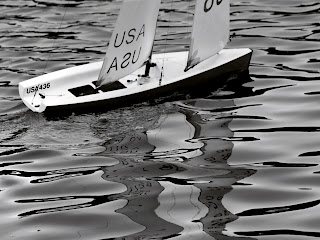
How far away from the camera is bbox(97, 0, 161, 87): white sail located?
16844 mm

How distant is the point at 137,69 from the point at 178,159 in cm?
387

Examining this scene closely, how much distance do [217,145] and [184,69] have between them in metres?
3.11

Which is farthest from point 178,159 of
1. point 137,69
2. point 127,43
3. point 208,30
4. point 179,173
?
point 208,30

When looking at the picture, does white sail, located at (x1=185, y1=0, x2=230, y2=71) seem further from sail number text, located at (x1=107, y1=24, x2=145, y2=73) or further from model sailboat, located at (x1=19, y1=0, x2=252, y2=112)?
sail number text, located at (x1=107, y1=24, x2=145, y2=73)

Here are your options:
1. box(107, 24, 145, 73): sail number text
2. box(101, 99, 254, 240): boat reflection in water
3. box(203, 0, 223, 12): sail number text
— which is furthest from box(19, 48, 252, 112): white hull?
box(203, 0, 223, 12): sail number text

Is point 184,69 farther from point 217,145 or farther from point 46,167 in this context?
point 46,167

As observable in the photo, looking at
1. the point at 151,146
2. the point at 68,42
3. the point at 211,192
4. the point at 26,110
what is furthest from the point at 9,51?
the point at 211,192

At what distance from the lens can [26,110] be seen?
56.5ft

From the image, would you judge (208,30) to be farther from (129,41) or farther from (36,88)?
(36,88)

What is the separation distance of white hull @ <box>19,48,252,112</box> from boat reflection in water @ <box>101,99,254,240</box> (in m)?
0.67

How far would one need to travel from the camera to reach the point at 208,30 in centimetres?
1761

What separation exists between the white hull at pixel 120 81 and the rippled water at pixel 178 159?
262 millimetres

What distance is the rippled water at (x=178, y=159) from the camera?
470 inches

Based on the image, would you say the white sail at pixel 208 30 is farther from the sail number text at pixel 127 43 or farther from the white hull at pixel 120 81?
the sail number text at pixel 127 43
